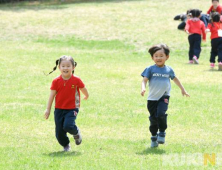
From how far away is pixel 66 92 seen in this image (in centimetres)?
823

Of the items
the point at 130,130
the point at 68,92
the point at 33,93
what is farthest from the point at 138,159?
the point at 33,93

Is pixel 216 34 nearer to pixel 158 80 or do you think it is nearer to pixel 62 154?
pixel 158 80

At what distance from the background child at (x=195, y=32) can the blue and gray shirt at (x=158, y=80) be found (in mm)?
11036

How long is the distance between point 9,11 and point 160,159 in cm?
2293

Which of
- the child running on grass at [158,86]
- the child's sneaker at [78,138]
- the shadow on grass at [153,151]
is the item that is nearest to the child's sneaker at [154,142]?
the child running on grass at [158,86]

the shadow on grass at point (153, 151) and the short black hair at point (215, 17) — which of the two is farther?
the short black hair at point (215, 17)

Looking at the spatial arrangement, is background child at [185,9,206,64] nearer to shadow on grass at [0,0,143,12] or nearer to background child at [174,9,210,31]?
background child at [174,9,210,31]

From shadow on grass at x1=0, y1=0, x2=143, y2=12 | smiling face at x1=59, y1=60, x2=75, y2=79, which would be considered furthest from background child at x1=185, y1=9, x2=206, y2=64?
shadow on grass at x1=0, y1=0, x2=143, y2=12

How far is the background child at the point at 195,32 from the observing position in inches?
760

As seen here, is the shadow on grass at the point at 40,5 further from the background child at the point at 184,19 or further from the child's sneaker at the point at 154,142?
the child's sneaker at the point at 154,142

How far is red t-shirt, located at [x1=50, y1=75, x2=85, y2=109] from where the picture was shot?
823 cm

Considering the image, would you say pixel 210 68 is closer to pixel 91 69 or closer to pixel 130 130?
pixel 91 69

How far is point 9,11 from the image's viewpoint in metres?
29.2

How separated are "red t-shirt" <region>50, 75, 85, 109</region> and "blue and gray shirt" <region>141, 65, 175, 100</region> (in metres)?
1.11
